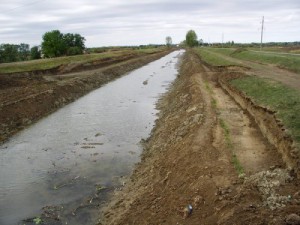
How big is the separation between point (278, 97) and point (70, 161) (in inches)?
430

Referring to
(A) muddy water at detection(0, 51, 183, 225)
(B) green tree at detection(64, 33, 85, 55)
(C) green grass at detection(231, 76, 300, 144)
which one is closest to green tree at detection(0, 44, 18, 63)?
(B) green tree at detection(64, 33, 85, 55)

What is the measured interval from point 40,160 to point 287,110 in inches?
468

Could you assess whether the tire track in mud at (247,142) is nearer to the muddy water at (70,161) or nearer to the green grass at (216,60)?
the muddy water at (70,161)

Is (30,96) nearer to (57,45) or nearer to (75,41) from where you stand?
(57,45)

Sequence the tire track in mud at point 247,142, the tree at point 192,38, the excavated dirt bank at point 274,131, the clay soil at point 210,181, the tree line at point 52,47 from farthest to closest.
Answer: the tree at point 192,38 → the tree line at point 52,47 → the tire track in mud at point 247,142 → the excavated dirt bank at point 274,131 → the clay soil at point 210,181

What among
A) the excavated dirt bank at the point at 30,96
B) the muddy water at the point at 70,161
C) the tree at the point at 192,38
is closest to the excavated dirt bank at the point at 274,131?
the muddy water at the point at 70,161

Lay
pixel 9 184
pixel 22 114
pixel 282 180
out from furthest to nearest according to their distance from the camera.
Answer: pixel 22 114 → pixel 9 184 → pixel 282 180

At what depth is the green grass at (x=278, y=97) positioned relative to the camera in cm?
1299

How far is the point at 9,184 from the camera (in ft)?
47.3

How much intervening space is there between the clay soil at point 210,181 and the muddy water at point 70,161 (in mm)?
1038

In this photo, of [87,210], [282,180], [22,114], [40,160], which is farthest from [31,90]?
[282,180]

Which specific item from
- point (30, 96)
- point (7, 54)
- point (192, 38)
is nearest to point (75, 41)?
point (7, 54)

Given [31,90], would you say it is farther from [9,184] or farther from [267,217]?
[267,217]

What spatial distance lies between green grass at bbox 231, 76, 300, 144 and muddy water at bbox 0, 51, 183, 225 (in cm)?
692
